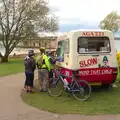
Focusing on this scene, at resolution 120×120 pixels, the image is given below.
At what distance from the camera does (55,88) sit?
11.3m

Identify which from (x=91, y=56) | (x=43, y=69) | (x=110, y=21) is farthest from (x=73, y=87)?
(x=110, y=21)

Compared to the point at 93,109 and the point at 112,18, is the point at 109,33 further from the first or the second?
the point at 112,18

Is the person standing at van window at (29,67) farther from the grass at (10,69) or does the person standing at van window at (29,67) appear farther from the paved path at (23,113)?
the grass at (10,69)

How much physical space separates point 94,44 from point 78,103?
2872 mm

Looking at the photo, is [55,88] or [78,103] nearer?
[78,103]

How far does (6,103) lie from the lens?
9.95 m

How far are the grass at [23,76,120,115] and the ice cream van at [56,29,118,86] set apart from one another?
28.3 inches

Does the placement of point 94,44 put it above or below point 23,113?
above

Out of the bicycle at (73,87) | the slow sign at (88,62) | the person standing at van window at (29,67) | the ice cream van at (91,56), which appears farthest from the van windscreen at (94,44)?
the person standing at van window at (29,67)

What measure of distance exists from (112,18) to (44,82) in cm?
5955

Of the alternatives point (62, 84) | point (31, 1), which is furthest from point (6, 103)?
point (31, 1)

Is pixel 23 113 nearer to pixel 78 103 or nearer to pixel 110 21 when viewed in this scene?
pixel 78 103

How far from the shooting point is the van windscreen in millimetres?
11566

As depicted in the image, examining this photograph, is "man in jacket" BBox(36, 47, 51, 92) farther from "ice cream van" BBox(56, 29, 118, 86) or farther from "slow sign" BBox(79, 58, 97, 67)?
"slow sign" BBox(79, 58, 97, 67)
